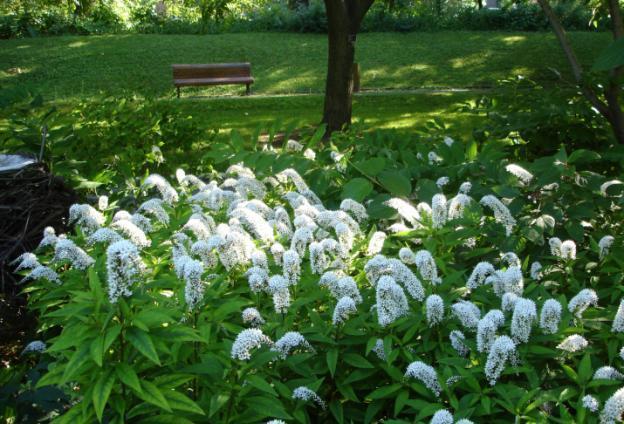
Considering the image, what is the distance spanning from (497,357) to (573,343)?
0.36 meters

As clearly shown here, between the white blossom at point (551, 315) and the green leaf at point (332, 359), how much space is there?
28.0 inches

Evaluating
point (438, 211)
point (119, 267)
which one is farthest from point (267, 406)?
point (438, 211)

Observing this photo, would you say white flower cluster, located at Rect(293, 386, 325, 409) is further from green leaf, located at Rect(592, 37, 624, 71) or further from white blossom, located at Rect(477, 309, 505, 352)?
green leaf, located at Rect(592, 37, 624, 71)

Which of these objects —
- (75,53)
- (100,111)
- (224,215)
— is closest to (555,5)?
(75,53)

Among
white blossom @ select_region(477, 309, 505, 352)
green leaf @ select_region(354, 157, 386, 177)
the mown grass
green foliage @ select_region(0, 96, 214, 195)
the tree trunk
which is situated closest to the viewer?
white blossom @ select_region(477, 309, 505, 352)

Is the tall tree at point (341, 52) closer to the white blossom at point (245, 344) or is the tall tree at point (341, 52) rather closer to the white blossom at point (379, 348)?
the white blossom at point (379, 348)

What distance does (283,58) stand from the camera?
72.5 ft

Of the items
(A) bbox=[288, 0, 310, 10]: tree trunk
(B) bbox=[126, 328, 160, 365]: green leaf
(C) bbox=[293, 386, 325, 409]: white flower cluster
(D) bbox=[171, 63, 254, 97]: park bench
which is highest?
(A) bbox=[288, 0, 310, 10]: tree trunk

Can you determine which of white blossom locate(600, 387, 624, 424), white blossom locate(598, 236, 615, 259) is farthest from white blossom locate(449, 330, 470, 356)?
white blossom locate(598, 236, 615, 259)

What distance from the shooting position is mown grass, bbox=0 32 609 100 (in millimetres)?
19172

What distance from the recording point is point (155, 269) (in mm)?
→ 2859

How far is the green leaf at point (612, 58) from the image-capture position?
2.54 metres

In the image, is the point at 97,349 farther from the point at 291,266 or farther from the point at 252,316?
the point at 291,266

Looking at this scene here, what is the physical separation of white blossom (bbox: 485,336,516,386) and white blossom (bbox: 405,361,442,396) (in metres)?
0.17
